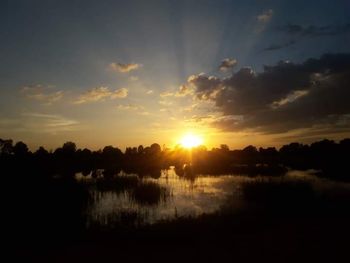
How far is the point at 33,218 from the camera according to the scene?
2150cm

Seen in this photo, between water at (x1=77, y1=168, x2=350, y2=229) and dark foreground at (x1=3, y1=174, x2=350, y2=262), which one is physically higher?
water at (x1=77, y1=168, x2=350, y2=229)

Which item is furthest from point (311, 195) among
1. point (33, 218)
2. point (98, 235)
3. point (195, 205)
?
point (33, 218)

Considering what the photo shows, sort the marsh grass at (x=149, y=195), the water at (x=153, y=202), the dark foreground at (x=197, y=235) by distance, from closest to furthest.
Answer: the dark foreground at (x=197, y=235) → the water at (x=153, y=202) → the marsh grass at (x=149, y=195)

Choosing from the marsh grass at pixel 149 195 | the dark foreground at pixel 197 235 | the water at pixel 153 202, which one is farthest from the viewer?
the marsh grass at pixel 149 195

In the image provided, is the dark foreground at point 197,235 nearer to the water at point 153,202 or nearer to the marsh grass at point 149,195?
the water at point 153,202

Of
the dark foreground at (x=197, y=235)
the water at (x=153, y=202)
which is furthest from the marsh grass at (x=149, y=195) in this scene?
the dark foreground at (x=197, y=235)

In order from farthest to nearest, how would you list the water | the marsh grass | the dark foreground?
1. the marsh grass
2. the water
3. the dark foreground

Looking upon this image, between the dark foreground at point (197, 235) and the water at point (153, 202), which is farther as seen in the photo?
the water at point (153, 202)

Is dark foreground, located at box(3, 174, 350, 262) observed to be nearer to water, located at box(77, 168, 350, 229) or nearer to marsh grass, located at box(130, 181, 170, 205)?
water, located at box(77, 168, 350, 229)

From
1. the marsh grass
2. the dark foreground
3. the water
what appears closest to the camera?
the dark foreground

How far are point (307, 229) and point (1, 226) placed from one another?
16.2 meters

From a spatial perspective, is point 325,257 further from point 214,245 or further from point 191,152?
point 191,152

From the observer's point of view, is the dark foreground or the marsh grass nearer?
the dark foreground

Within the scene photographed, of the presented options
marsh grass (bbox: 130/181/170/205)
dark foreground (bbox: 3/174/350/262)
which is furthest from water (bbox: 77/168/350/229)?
dark foreground (bbox: 3/174/350/262)
